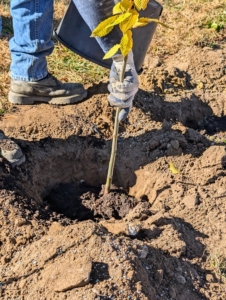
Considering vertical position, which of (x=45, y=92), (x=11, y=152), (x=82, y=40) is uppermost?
(x=82, y=40)

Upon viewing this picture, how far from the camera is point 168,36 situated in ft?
15.0

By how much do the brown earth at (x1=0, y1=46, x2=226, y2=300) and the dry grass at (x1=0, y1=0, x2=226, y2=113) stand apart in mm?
423

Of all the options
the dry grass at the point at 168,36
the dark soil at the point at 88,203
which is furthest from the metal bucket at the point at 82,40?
the dark soil at the point at 88,203

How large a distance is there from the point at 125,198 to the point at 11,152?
27.7 inches

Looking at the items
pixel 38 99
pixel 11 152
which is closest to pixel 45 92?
pixel 38 99

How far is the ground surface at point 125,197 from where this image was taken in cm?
204

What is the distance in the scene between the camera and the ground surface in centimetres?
204

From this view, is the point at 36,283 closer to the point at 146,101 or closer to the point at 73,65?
the point at 146,101

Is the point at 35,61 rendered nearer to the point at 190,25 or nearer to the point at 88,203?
the point at 88,203

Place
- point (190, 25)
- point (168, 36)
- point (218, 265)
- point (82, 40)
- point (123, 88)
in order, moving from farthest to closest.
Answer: point (190, 25) → point (168, 36) → point (82, 40) → point (123, 88) → point (218, 265)

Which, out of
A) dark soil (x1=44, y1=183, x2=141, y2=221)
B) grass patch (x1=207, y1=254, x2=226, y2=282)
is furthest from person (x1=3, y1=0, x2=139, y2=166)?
grass patch (x1=207, y1=254, x2=226, y2=282)

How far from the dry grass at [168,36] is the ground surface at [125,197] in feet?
1.28

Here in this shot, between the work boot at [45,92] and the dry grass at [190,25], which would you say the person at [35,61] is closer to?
the work boot at [45,92]

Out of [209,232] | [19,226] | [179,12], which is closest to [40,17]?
[19,226]
